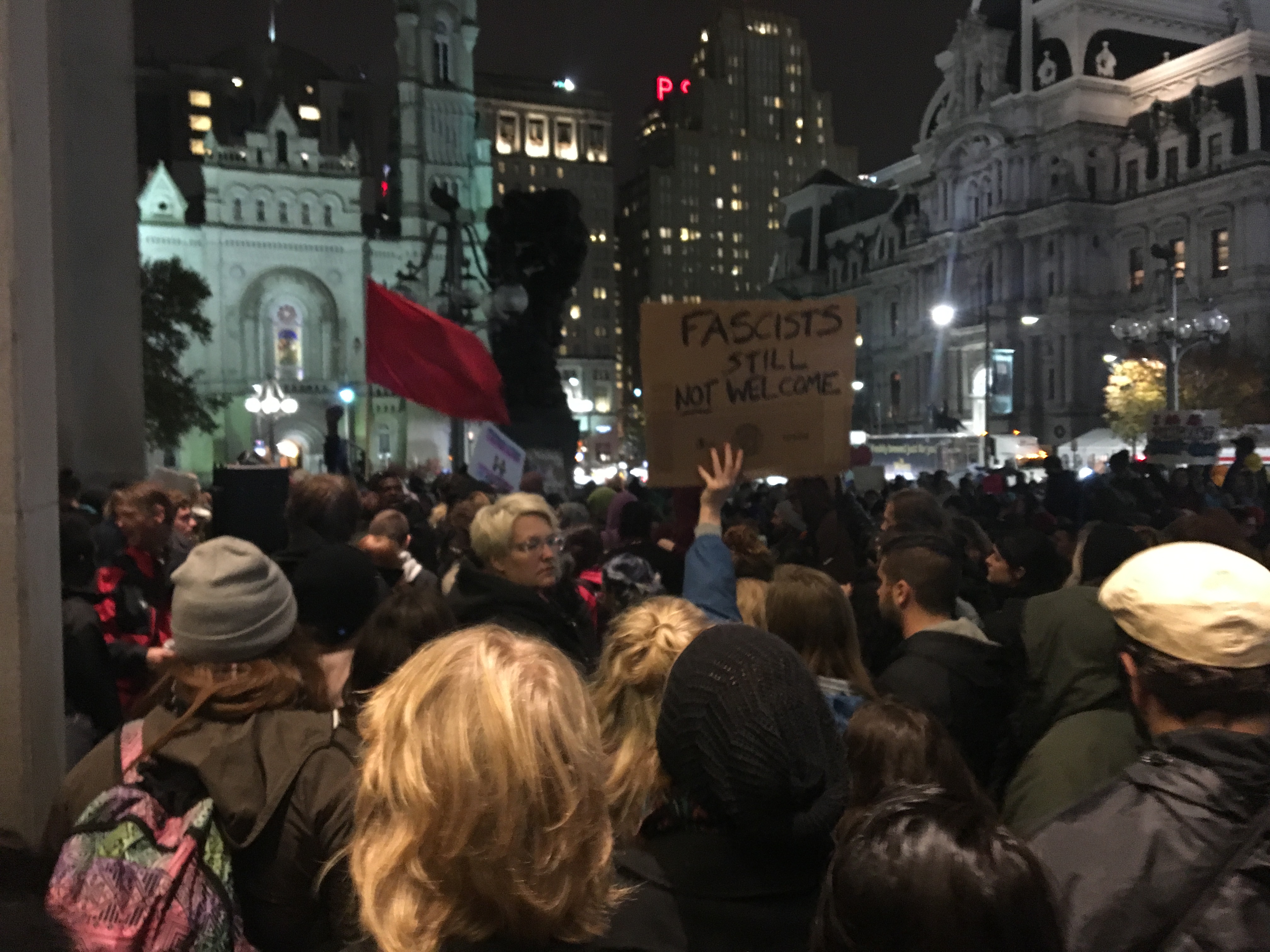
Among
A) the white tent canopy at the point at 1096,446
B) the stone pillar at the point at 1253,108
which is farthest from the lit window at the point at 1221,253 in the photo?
the white tent canopy at the point at 1096,446

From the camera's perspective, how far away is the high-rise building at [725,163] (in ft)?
451

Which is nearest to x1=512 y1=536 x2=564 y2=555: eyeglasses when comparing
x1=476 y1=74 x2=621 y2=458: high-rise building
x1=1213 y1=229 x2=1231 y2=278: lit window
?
x1=1213 y1=229 x2=1231 y2=278: lit window

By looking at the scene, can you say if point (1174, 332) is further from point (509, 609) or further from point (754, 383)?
point (509, 609)

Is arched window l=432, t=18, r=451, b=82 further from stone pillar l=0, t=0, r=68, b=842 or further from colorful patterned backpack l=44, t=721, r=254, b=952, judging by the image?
colorful patterned backpack l=44, t=721, r=254, b=952

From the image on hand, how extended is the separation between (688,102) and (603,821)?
15333 cm

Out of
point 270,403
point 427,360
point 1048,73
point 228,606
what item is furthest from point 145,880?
point 1048,73

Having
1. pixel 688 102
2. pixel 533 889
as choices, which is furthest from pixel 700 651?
pixel 688 102

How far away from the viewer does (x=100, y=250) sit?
39.5 ft

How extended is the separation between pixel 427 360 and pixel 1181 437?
1327cm

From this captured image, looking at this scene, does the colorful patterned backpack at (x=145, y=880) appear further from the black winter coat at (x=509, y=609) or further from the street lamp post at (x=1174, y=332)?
the street lamp post at (x=1174, y=332)

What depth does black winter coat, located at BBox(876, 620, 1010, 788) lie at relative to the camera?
11.4ft

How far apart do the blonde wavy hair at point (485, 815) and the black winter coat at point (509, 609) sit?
1999 mm

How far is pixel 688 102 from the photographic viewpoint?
146 m

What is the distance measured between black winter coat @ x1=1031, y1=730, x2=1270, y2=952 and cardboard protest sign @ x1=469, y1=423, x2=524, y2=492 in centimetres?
711
